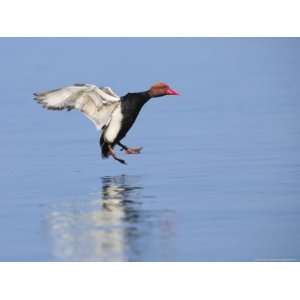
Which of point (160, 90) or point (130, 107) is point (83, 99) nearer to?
point (130, 107)

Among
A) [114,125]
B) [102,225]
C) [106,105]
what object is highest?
[106,105]

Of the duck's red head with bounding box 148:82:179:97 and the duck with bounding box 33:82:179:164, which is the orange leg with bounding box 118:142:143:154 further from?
the duck's red head with bounding box 148:82:179:97

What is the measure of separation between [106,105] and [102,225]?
0.71 meters

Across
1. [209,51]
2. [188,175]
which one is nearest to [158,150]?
[188,175]

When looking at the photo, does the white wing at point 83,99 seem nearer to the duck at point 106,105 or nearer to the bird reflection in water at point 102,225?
the duck at point 106,105

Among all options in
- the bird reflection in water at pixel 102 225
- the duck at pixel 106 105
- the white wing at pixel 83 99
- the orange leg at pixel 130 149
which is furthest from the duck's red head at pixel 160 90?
the bird reflection in water at pixel 102 225

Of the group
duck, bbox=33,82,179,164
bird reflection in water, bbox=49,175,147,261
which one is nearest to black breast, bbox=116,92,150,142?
duck, bbox=33,82,179,164

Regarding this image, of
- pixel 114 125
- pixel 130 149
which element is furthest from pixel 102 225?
pixel 114 125

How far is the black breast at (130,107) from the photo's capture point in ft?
20.7

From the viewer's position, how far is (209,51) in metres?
6.39

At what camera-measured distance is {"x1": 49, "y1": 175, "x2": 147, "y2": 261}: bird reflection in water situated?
5.89 metres

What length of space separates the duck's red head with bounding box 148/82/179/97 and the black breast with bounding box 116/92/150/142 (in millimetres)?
36

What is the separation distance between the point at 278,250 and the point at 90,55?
5.01 feet

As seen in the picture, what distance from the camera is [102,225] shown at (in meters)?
6.01
